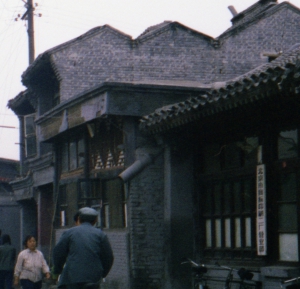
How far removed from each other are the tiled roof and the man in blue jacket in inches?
147

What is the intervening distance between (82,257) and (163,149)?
775cm

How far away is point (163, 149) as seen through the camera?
1702 cm

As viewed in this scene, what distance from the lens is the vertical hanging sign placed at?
13453 mm

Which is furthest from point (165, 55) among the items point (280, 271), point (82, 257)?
point (82, 257)

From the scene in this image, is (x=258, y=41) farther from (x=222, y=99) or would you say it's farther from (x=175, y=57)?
(x=222, y=99)

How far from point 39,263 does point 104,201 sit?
4.81 m

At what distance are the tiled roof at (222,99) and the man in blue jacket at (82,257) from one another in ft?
12.2

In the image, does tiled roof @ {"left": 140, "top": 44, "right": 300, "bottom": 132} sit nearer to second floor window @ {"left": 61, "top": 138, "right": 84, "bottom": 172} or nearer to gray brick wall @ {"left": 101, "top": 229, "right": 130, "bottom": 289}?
gray brick wall @ {"left": 101, "top": 229, "right": 130, "bottom": 289}

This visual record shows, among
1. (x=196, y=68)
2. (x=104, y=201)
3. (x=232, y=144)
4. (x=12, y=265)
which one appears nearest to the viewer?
(x=232, y=144)

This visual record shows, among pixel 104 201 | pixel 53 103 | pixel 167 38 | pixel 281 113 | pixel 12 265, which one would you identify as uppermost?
pixel 167 38

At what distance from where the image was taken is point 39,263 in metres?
15.2

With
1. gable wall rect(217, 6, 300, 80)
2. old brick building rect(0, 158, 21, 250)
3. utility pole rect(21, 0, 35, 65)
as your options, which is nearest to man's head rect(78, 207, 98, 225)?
gable wall rect(217, 6, 300, 80)

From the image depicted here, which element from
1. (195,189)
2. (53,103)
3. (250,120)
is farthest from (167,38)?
(250,120)

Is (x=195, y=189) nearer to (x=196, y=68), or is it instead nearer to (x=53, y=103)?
(x=196, y=68)
